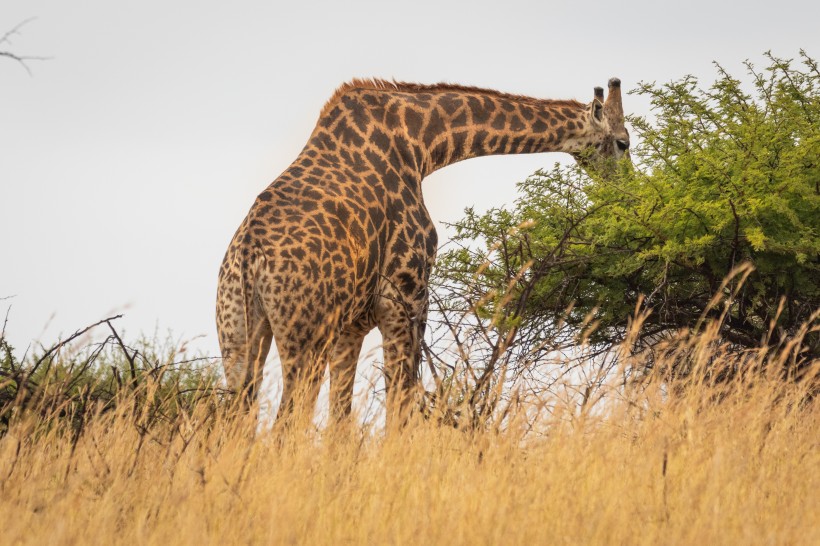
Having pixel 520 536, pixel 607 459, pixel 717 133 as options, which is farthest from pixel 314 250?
pixel 717 133

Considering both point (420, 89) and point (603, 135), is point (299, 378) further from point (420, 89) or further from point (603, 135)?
point (603, 135)

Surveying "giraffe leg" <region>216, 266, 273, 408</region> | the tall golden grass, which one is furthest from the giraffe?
the tall golden grass

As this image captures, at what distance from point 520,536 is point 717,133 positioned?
7.72 m

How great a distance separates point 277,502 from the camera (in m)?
5.04

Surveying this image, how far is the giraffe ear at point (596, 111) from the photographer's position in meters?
10.7

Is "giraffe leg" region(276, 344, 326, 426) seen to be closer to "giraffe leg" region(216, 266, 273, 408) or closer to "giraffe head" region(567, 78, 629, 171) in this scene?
"giraffe leg" region(216, 266, 273, 408)

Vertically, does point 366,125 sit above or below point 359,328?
above

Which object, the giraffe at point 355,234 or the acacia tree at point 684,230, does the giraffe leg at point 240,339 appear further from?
the acacia tree at point 684,230

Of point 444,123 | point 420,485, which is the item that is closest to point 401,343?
point 444,123

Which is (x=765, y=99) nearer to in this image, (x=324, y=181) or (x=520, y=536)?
(x=324, y=181)

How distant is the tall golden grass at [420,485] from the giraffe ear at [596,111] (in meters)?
4.17

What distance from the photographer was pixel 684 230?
11.1m

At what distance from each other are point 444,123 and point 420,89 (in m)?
0.50

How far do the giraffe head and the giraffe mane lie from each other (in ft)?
0.81
